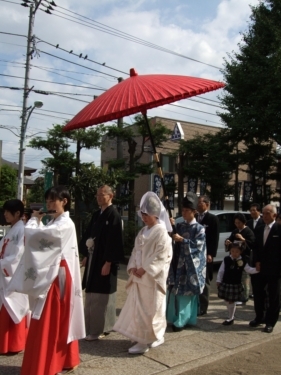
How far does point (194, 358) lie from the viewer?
4.27 metres

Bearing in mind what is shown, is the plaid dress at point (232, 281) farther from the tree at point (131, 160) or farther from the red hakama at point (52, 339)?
the tree at point (131, 160)

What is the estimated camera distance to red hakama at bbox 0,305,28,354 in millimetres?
4082

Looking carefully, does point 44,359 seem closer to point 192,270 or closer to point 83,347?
point 83,347

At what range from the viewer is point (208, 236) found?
243 inches

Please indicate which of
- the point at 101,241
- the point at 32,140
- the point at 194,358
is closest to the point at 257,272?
the point at 194,358

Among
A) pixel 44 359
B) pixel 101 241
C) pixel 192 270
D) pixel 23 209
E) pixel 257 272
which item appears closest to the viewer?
pixel 44 359

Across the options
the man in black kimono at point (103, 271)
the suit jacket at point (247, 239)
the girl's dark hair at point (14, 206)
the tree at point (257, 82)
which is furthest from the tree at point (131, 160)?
the girl's dark hair at point (14, 206)

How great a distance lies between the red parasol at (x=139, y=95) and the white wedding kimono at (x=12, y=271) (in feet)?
4.11

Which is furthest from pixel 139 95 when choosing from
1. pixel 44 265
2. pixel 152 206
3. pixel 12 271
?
pixel 12 271

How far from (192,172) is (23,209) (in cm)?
1394

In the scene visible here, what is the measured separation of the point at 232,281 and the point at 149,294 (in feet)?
6.11

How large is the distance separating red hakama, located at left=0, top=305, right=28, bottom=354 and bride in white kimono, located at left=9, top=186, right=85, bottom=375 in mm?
667

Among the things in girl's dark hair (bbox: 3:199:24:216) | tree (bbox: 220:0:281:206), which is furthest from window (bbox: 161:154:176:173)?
girl's dark hair (bbox: 3:199:24:216)

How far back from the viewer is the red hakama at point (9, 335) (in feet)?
13.4
